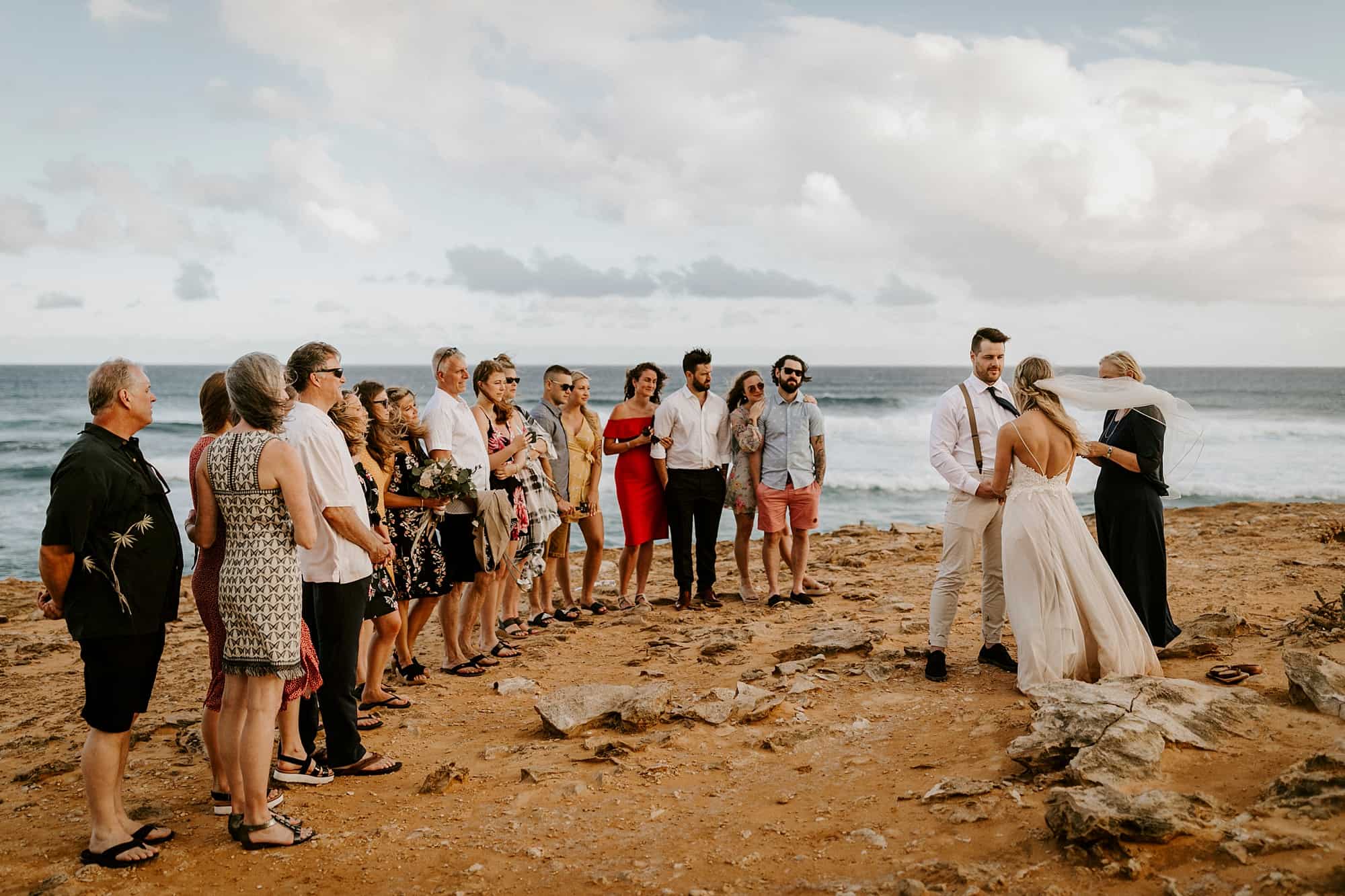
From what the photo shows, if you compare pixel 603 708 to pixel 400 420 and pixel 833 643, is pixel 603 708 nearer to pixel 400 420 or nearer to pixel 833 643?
pixel 833 643

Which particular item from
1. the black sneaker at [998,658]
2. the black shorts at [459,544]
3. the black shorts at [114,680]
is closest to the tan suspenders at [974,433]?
the black sneaker at [998,658]

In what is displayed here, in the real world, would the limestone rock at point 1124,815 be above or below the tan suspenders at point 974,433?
below

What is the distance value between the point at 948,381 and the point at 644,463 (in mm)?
68453

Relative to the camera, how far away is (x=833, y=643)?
6105 millimetres

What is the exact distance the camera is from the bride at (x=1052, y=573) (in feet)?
16.0

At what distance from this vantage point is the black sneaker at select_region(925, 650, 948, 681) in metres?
5.39

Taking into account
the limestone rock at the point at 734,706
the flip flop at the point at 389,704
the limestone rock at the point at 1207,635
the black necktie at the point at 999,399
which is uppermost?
the black necktie at the point at 999,399

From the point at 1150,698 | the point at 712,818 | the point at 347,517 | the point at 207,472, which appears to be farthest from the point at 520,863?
the point at 1150,698

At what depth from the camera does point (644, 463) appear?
7898 mm

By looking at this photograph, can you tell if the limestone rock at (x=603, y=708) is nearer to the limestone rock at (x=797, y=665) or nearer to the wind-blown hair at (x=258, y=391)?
the limestone rock at (x=797, y=665)

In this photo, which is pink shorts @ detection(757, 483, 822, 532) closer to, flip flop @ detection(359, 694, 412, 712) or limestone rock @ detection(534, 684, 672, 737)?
limestone rock @ detection(534, 684, 672, 737)

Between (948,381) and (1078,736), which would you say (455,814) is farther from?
(948,381)

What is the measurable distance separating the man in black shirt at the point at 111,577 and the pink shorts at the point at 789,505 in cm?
497

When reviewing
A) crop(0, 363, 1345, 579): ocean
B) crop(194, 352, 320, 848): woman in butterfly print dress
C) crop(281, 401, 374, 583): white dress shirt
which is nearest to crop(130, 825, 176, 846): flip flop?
crop(194, 352, 320, 848): woman in butterfly print dress
